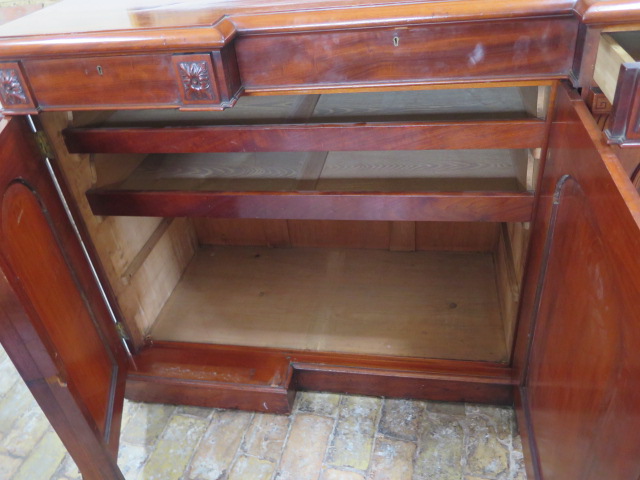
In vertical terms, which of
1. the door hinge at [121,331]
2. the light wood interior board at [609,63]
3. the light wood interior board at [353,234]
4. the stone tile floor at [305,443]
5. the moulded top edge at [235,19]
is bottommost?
the stone tile floor at [305,443]

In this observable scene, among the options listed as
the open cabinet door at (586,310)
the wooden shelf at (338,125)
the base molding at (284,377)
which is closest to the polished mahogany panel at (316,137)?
the wooden shelf at (338,125)

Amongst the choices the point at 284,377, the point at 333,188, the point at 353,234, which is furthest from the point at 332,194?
the point at 353,234

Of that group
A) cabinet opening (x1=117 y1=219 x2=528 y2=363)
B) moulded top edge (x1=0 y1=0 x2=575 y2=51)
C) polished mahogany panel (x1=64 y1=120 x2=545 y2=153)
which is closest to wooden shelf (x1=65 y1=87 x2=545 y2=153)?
polished mahogany panel (x1=64 y1=120 x2=545 y2=153)

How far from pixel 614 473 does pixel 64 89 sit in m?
1.15

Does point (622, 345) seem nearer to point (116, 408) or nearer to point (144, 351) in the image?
point (116, 408)

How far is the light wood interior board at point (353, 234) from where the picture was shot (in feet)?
6.34

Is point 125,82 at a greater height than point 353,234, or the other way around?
point 125,82

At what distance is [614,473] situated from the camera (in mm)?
700

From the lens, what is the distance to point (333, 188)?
4.24 ft

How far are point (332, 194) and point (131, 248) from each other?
729 millimetres

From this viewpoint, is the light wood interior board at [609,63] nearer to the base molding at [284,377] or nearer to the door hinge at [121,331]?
the base molding at [284,377]

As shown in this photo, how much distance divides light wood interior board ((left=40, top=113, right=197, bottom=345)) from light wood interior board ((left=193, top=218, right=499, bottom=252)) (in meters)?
0.15

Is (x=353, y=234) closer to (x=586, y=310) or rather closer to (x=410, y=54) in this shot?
(x=410, y=54)

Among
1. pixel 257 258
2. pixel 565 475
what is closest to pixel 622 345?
pixel 565 475
